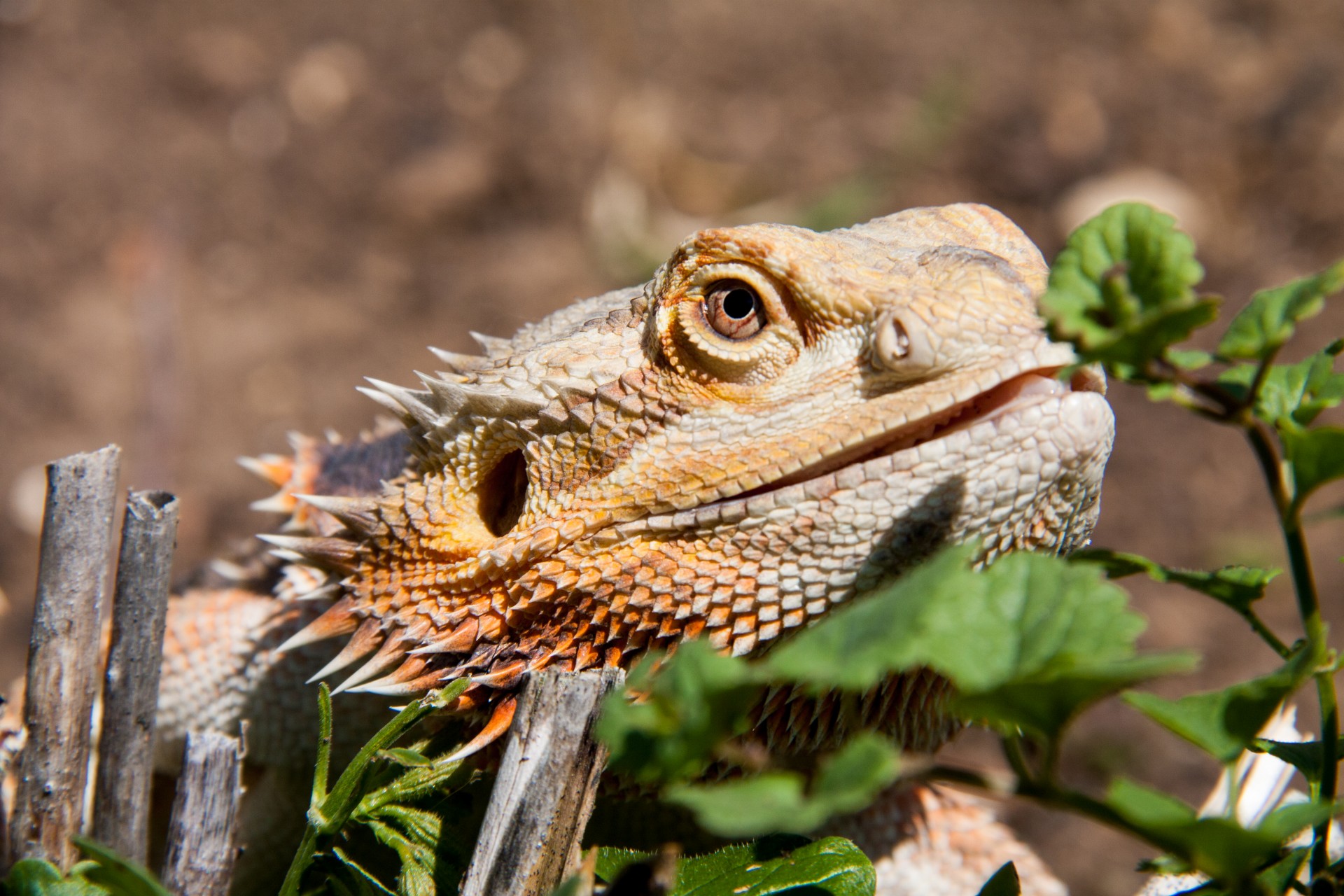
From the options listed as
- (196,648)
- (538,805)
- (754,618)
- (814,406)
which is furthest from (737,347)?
(196,648)

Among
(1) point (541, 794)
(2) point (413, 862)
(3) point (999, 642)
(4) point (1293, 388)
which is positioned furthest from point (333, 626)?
(4) point (1293, 388)

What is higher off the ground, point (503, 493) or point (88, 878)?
point (503, 493)

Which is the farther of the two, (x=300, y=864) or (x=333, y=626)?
(x=333, y=626)

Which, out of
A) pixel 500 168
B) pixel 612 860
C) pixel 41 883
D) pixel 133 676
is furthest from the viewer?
pixel 500 168

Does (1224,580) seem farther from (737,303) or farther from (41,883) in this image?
(41,883)

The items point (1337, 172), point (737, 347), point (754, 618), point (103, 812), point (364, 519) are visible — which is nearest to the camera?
point (754, 618)

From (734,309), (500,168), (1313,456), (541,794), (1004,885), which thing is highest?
(500,168)

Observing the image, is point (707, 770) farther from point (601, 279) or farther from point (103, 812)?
point (601, 279)
